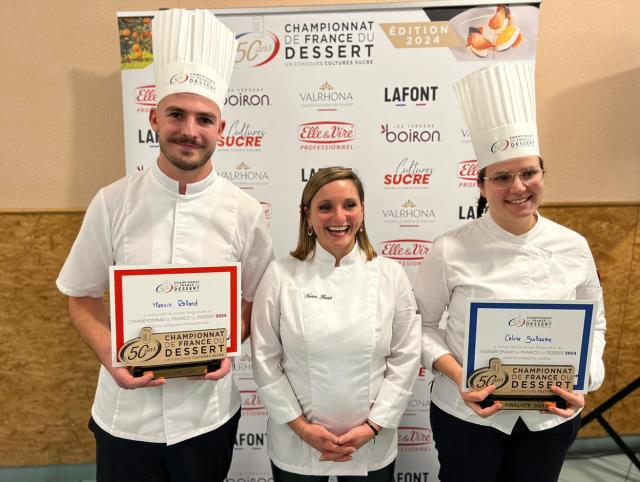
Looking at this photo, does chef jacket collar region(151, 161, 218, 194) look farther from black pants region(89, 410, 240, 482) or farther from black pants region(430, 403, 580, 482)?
black pants region(430, 403, 580, 482)

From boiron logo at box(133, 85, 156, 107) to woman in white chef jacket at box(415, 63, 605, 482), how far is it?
163 cm

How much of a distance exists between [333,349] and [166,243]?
68 centimetres

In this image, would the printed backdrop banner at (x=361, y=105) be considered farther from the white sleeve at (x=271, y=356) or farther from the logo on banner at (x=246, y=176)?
the white sleeve at (x=271, y=356)

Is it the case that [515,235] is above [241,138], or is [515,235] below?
below

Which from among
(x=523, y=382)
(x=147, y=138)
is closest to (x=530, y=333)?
(x=523, y=382)

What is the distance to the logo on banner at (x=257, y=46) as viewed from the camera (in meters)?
2.31

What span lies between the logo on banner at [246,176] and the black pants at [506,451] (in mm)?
1520

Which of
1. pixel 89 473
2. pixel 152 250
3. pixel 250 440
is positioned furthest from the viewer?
pixel 89 473

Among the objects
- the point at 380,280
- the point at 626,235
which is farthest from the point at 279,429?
the point at 626,235

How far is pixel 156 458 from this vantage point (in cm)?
153

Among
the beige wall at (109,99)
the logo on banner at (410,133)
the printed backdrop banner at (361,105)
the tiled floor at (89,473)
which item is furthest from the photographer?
the tiled floor at (89,473)

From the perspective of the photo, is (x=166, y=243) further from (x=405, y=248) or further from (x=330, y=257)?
(x=405, y=248)

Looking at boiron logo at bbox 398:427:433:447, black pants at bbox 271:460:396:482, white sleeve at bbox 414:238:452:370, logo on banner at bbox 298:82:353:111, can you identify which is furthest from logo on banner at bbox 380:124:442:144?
boiron logo at bbox 398:427:433:447

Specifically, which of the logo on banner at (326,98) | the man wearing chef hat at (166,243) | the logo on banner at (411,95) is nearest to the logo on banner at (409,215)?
the logo on banner at (411,95)
